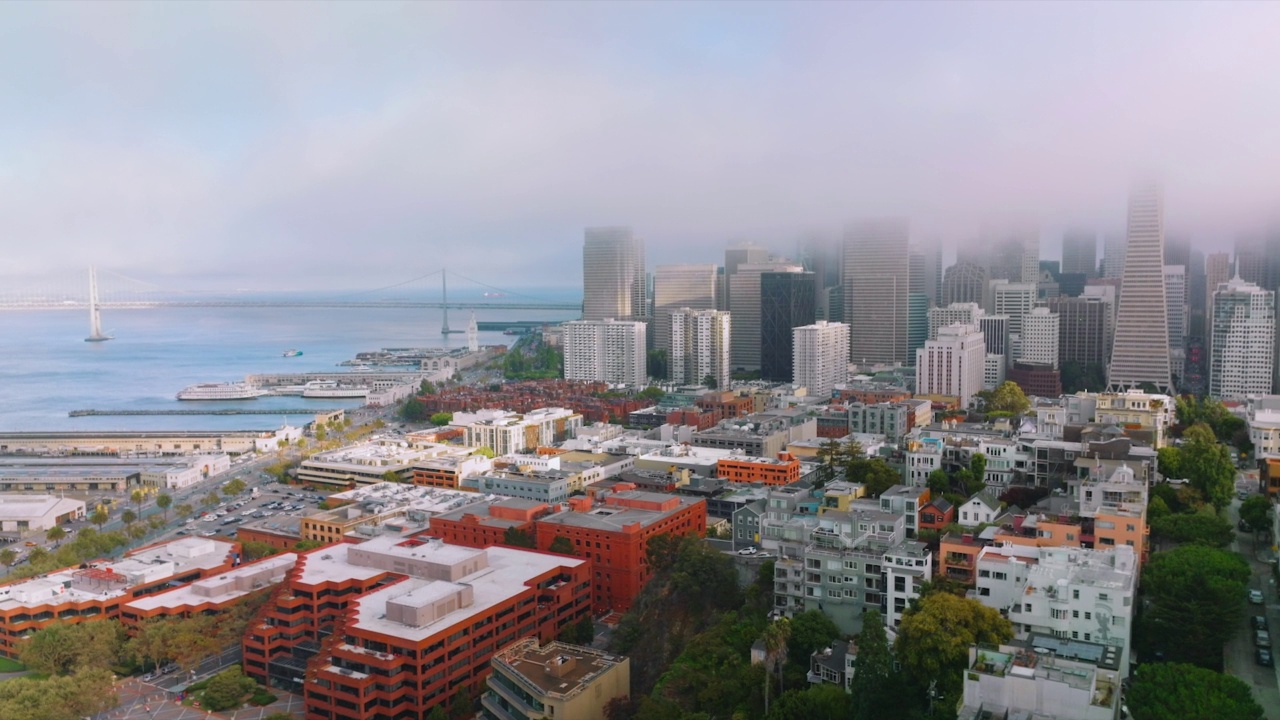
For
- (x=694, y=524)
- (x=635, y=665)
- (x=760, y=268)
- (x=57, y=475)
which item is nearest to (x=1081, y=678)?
(x=635, y=665)

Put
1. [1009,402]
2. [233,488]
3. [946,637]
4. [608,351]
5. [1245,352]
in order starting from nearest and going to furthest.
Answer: [946,637] → [233,488] → [1009,402] → [1245,352] → [608,351]

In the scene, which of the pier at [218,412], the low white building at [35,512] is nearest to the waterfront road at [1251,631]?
the low white building at [35,512]

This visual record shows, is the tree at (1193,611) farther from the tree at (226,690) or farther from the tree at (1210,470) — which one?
the tree at (226,690)

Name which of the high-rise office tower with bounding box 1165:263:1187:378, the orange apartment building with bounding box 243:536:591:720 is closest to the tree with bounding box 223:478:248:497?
the orange apartment building with bounding box 243:536:591:720

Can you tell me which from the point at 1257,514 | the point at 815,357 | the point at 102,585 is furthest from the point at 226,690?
the point at 815,357

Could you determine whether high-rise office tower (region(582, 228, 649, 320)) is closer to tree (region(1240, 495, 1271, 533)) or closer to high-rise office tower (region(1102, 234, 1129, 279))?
high-rise office tower (region(1102, 234, 1129, 279))

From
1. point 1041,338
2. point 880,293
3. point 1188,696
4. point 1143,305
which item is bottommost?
point 1188,696

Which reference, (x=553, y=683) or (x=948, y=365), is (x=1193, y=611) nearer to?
(x=553, y=683)
